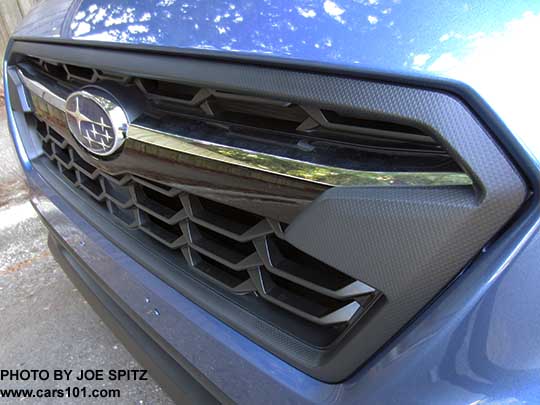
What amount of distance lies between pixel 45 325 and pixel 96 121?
1677 millimetres

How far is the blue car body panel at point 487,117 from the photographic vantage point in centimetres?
72

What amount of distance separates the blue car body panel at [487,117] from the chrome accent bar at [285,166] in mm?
138

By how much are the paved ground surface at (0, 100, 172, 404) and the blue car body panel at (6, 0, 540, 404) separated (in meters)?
1.42

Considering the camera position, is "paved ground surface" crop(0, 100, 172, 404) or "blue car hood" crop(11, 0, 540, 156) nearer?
"blue car hood" crop(11, 0, 540, 156)

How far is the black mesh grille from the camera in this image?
1.00 meters

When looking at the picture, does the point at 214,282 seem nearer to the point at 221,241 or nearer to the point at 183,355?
the point at 221,241

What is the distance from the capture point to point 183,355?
1358mm

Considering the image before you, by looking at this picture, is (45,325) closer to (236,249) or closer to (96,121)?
(96,121)

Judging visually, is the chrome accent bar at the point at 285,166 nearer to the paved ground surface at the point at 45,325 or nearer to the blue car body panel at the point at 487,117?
the blue car body panel at the point at 487,117

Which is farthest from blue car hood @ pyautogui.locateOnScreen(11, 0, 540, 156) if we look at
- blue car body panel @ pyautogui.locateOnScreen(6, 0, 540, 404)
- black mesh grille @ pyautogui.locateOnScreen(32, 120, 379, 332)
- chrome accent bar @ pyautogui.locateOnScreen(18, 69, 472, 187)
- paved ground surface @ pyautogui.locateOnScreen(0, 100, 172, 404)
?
paved ground surface @ pyautogui.locateOnScreen(0, 100, 172, 404)

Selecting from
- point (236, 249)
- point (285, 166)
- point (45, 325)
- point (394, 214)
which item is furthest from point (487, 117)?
point (45, 325)

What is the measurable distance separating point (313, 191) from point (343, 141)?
0.12 m

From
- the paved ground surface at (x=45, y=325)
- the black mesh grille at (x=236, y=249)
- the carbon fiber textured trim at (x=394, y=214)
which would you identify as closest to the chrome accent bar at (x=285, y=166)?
the carbon fiber textured trim at (x=394, y=214)

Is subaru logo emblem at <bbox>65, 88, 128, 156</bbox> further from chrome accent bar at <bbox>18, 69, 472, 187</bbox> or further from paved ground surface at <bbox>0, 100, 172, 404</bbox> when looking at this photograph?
paved ground surface at <bbox>0, 100, 172, 404</bbox>
